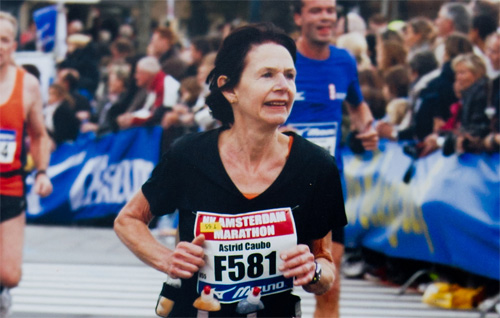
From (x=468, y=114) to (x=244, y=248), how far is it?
5066 millimetres

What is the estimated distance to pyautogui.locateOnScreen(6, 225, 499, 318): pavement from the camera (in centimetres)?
748

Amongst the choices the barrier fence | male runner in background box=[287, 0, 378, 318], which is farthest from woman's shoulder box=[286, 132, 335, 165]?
the barrier fence

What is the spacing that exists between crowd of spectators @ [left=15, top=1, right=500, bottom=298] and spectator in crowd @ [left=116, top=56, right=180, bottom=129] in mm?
11

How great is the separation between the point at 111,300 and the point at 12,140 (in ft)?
6.96

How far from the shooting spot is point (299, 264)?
124 inches

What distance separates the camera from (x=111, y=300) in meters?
7.91

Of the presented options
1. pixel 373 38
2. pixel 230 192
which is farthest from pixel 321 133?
pixel 373 38

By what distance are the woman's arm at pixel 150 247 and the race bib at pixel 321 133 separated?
91.1 inches

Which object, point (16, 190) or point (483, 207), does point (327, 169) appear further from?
point (483, 207)

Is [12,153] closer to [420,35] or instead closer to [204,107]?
[204,107]

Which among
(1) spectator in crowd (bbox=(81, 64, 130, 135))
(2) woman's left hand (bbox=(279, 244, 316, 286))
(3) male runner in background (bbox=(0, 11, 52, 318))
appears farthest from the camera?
(1) spectator in crowd (bbox=(81, 64, 130, 135))

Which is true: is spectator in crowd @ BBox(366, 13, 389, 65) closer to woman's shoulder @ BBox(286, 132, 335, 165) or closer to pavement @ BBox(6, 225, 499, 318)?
pavement @ BBox(6, 225, 499, 318)

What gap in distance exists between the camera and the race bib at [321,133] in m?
5.76

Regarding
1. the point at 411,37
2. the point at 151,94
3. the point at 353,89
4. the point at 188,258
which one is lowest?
the point at 151,94
